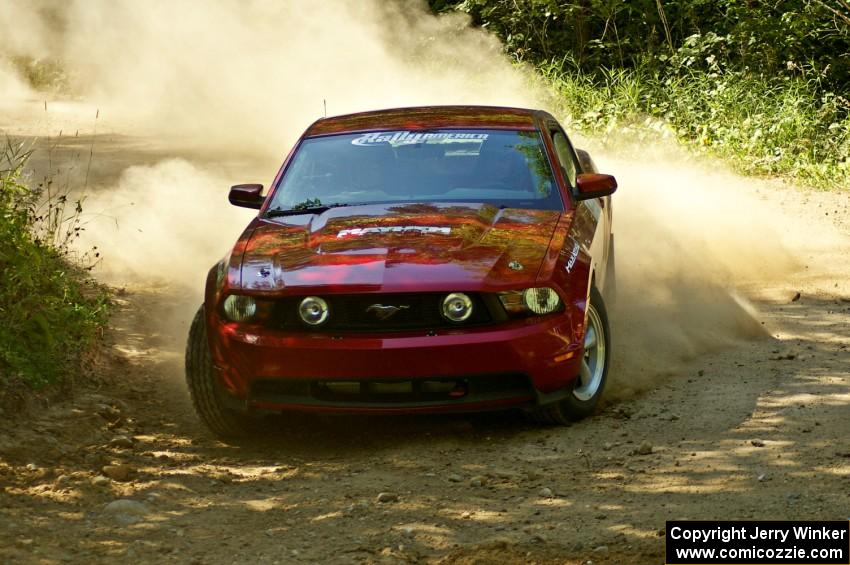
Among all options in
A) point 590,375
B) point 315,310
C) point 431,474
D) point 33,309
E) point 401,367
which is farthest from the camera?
point 33,309

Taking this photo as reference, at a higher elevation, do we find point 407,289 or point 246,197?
point 246,197

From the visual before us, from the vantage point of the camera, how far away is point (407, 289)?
219 inches

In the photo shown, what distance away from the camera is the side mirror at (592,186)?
22.2 feet

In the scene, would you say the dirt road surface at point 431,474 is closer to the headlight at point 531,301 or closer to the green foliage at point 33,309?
the green foliage at point 33,309

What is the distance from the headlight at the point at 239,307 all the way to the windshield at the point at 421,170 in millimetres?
1105

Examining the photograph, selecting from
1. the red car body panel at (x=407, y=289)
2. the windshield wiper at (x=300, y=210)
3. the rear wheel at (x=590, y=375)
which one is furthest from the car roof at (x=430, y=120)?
the rear wheel at (x=590, y=375)

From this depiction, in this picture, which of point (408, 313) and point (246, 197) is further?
point (246, 197)

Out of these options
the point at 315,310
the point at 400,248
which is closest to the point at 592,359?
the point at 400,248

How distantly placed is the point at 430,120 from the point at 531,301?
2.09 m

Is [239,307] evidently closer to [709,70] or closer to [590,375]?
[590,375]

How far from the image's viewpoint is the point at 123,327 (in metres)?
8.27

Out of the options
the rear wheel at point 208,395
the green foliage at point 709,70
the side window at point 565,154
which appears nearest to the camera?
the rear wheel at point 208,395

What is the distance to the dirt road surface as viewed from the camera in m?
4.59

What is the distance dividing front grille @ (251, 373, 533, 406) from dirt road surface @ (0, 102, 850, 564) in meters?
0.26
